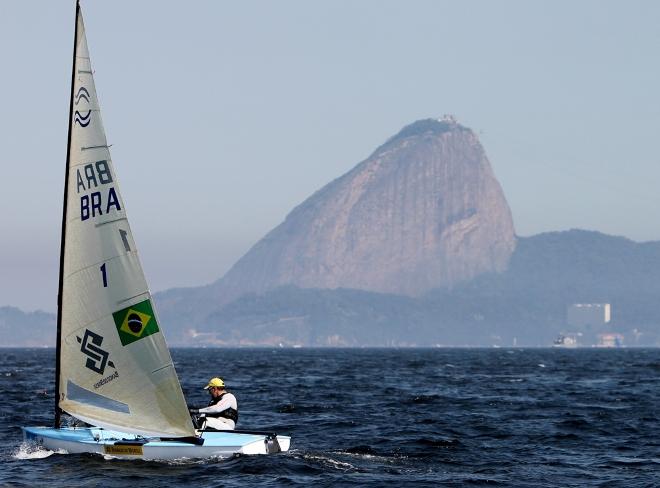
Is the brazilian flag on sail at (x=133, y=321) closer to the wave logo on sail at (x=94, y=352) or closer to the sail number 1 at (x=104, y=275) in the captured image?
the wave logo on sail at (x=94, y=352)

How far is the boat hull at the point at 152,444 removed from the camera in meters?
30.6

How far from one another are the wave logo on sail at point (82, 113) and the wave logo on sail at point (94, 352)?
4.89m

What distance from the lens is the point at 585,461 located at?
115ft

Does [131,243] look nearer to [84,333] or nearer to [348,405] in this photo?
[84,333]

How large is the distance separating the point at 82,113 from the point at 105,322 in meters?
4.92

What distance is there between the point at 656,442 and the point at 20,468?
2024 cm

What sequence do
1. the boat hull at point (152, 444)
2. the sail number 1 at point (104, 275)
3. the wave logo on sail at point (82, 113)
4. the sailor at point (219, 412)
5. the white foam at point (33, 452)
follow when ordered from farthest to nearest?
1. the sailor at point (219, 412)
2. the white foam at point (33, 452)
3. the boat hull at point (152, 444)
4. the sail number 1 at point (104, 275)
5. the wave logo on sail at point (82, 113)

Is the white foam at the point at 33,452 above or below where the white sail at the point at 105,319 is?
below

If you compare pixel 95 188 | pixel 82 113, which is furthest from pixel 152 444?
pixel 82 113

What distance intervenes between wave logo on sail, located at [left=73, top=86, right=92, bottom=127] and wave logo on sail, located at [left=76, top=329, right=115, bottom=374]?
489cm

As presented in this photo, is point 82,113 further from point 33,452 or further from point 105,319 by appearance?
point 33,452

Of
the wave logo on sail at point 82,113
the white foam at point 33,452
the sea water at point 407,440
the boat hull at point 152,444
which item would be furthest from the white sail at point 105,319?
the white foam at point 33,452

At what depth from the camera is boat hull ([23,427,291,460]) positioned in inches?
1206

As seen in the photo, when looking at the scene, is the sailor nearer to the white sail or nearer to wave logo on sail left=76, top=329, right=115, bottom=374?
the white sail
